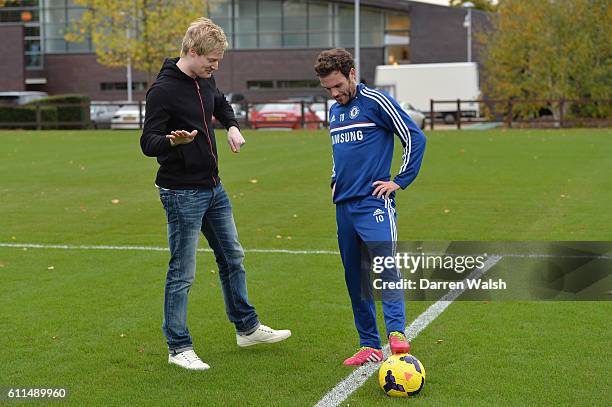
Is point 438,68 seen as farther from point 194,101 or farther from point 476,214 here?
point 194,101

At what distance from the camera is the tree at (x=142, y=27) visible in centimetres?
4628

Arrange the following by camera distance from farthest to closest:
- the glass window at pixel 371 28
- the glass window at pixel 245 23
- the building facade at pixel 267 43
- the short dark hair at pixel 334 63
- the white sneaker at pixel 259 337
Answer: the glass window at pixel 245 23 → the glass window at pixel 371 28 → the building facade at pixel 267 43 → the white sneaker at pixel 259 337 → the short dark hair at pixel 334 63

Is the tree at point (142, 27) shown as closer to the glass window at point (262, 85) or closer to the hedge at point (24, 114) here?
A: the hedge at point (24, 114)

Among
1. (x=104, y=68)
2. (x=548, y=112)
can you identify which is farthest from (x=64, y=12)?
(x=548, y=112)

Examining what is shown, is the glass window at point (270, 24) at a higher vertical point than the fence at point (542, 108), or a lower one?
higher

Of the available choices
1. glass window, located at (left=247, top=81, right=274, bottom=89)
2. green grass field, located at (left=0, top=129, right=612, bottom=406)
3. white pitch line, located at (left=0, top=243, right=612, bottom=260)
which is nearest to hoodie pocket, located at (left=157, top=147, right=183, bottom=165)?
green grass field, located at (left=0, top=129, right=612, bottom=406)

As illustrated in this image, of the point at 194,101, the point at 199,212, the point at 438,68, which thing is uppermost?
the point at 438,68

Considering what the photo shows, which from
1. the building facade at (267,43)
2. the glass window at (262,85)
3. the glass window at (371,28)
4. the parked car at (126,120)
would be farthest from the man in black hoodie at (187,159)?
the glass window at (262,85)

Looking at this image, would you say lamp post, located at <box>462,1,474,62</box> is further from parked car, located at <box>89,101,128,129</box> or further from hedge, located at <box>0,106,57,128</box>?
hedge, located at <box>0,106,57,128</box>

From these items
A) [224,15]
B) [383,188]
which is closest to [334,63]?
[383,188]

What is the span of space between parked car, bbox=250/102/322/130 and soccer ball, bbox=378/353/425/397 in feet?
113

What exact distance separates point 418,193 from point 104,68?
2027 inches

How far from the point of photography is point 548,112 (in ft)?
159

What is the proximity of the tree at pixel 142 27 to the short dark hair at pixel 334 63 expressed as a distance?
134 ft
